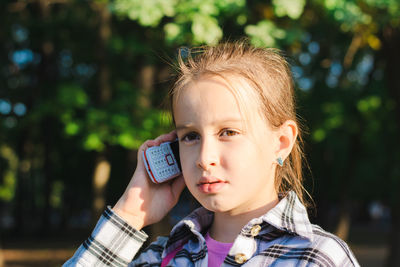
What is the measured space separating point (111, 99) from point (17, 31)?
4.53m

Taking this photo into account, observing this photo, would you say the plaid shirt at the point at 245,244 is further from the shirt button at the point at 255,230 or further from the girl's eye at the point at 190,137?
the girl's eye at the point at 190,137

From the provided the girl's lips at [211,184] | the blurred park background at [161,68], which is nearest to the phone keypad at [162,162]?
the girl's lips at [211,184]

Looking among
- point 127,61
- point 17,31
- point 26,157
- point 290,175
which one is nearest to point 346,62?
point 127,61

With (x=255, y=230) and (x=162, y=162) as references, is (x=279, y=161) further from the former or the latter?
(x=162, y=162)

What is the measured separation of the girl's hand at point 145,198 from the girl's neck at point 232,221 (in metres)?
0.32

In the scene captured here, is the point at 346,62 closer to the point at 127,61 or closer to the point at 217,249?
the point at 127,61

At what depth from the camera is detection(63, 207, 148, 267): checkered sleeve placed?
1.95 meters

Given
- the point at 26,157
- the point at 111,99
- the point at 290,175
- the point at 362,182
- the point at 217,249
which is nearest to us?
the point at 217,249

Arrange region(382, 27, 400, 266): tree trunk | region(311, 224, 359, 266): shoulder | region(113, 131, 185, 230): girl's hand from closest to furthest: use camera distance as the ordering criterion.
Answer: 1. region(311, 224, 359, 266): shoulder
2. region(113, 131, 185, 230): girl's hand
3. region(382, 27, 400, 266): tree trunk

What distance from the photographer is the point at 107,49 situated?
942cm

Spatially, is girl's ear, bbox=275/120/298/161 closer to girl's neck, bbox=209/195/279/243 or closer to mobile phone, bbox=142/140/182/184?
girl's neck, bbox=209/195/279/243

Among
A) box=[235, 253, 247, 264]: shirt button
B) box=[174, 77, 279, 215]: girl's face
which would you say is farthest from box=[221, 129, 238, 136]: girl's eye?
box=[235, 253, 247, 264]: shirt button

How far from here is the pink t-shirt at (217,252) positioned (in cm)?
182

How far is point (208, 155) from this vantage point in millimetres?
1719
